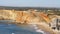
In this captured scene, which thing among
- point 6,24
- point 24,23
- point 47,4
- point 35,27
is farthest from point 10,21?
point 47,4

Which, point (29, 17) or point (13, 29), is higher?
point (29, 17)

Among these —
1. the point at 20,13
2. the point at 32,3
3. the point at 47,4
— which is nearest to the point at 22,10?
the point at 20,13

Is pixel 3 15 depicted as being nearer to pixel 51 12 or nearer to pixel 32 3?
pixel 32 3

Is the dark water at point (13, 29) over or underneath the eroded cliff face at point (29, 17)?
underneath

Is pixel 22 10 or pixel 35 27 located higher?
pixel 22 10

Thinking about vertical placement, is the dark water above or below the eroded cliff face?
below

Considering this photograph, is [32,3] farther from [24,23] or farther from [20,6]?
[24,23]

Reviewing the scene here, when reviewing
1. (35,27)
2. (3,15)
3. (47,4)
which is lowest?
(35,27)

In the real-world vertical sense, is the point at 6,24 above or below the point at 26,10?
below

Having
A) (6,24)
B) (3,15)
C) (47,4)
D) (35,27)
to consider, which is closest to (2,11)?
(3,15)
